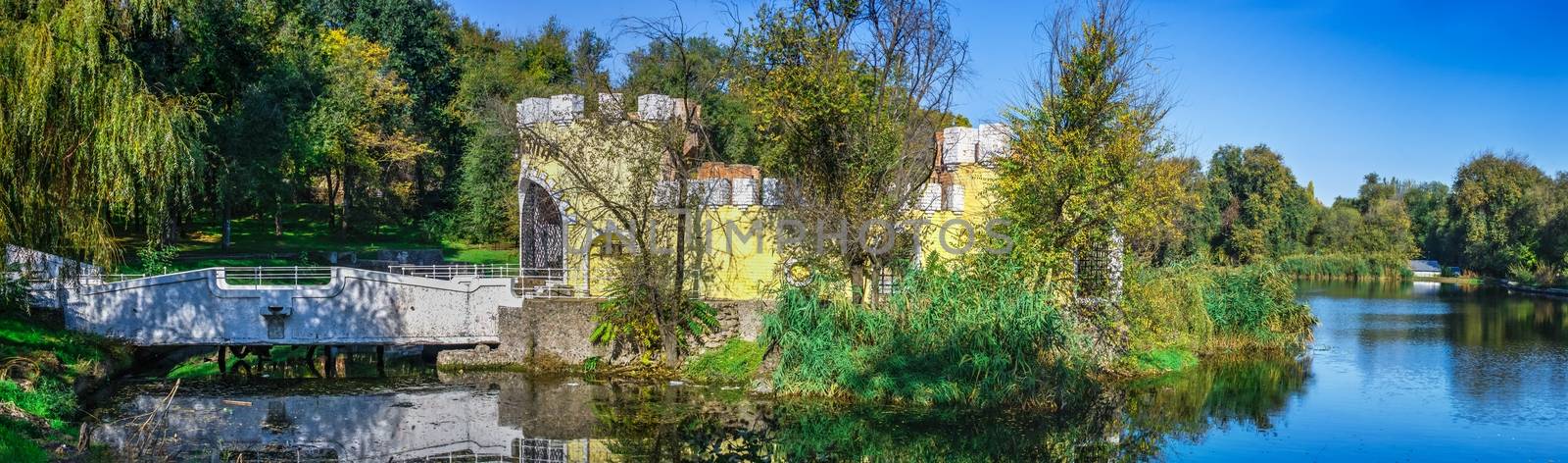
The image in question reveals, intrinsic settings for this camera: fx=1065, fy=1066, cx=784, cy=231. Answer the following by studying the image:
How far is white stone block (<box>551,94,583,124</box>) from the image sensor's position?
20172 mm

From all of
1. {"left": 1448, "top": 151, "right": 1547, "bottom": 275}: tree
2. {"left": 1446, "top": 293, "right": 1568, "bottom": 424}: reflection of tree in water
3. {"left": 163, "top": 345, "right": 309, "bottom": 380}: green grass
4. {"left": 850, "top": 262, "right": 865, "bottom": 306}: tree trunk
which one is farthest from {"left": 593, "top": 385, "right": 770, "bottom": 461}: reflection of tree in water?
{"left": 1448, "top": 151, "right": 1547, "bottom": 275}: tree

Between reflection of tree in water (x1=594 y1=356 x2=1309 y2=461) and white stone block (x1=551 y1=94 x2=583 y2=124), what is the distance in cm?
559

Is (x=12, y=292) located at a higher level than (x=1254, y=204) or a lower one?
lower

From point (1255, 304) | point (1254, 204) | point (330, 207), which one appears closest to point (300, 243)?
point (330, 207)

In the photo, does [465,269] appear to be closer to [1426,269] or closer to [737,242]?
[737,242]

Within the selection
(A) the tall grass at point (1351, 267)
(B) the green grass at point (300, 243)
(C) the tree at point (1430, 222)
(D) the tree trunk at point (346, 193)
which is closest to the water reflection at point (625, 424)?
(B) the green grass at point (300, 243)

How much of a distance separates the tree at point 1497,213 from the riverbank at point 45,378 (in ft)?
180

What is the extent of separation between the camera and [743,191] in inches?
789

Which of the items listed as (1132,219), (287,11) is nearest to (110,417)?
(1132,219)

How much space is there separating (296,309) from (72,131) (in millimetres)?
7739

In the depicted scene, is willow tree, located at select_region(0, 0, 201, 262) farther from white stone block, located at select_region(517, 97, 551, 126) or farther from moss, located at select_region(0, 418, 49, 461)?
white stone block, located at select_region(517, 97, 551, 126)

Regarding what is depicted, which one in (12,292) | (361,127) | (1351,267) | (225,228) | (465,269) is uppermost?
(361,127)

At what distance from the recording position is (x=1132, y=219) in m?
18.7

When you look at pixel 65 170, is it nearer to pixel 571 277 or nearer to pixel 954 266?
pixel 571 277
